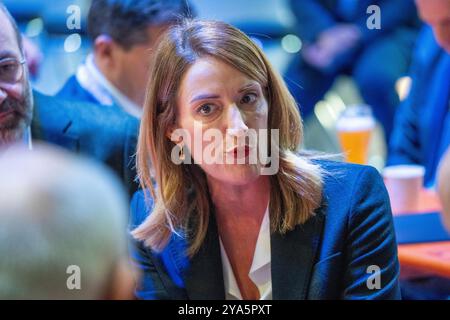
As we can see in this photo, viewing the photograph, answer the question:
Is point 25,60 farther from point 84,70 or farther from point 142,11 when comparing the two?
point 142,11

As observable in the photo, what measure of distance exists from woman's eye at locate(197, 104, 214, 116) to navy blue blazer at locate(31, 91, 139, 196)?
0.24 meters

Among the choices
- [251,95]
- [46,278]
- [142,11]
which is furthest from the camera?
[142,11]

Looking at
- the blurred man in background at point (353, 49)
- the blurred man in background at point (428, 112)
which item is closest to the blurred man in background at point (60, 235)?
the blurred man in background at point (353, 49)

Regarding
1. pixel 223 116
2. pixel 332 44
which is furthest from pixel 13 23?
pixel 332 44

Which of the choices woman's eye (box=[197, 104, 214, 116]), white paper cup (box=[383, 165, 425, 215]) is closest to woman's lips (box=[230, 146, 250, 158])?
woman's eye (box=[197, 104, 214, 116])

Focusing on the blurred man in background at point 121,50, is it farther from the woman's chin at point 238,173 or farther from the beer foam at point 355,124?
the beer foam at point 355,124

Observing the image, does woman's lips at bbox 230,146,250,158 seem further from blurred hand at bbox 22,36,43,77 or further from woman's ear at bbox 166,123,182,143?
blurred hand at bbox 22,36,43,77

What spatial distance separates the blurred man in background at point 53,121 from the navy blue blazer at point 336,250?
0.35 metres

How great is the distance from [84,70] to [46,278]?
0.73 metres

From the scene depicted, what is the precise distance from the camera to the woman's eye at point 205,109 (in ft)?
6.89

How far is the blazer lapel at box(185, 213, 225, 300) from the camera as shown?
2172mm

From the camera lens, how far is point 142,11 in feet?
7.47

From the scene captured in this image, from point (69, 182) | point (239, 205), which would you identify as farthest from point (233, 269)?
point (69, 182)

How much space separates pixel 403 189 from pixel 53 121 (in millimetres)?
1021
